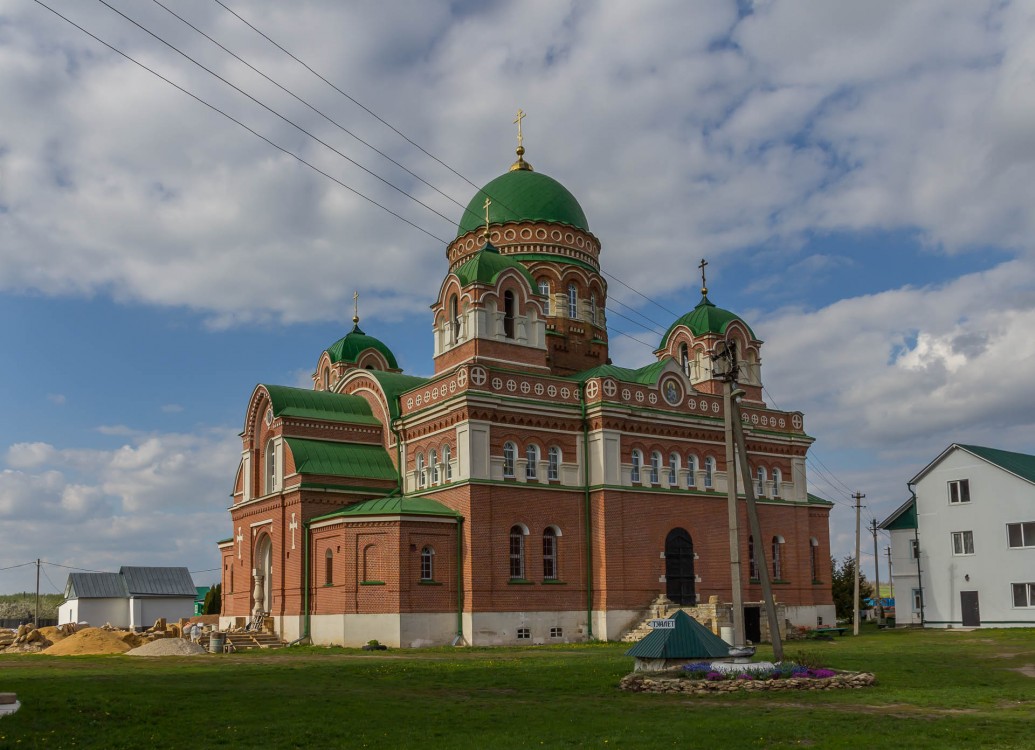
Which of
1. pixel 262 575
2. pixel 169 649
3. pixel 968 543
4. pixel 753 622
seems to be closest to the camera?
pixel 169 649

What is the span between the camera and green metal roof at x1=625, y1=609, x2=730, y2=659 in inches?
830

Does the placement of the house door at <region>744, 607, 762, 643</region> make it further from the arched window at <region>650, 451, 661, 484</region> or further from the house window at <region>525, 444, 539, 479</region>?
the house window at <region>525, 444, 539, 479</region>

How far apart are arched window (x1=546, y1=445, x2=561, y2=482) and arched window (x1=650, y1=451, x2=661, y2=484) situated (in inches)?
156

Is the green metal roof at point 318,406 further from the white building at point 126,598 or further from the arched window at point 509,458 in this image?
the white building at point 126,598

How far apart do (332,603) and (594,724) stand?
71.0ft

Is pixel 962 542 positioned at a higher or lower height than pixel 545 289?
lower

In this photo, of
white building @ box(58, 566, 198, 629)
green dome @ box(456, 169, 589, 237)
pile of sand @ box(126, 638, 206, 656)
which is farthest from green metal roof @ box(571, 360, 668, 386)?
white building @ box(58, 566, 198, 629)

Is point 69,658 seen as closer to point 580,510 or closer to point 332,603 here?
point 332,603

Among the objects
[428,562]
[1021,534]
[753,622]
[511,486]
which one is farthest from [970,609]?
[428,562]

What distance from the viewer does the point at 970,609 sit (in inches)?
1781

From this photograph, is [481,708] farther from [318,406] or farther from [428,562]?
[318,406]

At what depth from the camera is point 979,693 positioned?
1881 cm

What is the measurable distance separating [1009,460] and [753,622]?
16.8m

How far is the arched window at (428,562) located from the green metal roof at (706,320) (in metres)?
17.7
